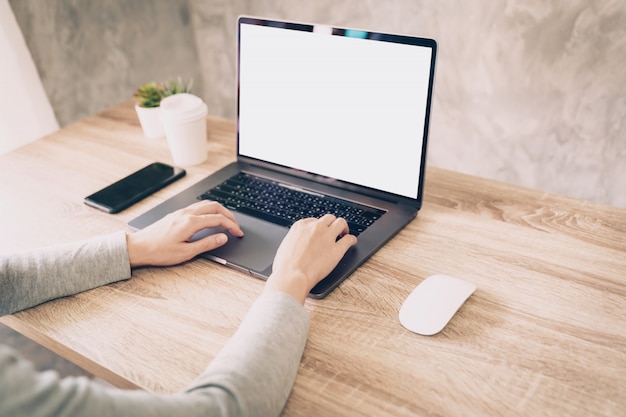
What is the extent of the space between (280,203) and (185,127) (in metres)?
0.32

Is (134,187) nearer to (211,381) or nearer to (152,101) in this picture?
(152,101)

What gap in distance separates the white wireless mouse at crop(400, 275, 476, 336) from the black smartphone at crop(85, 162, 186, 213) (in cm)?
63

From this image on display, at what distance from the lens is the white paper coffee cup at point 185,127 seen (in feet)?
3.82

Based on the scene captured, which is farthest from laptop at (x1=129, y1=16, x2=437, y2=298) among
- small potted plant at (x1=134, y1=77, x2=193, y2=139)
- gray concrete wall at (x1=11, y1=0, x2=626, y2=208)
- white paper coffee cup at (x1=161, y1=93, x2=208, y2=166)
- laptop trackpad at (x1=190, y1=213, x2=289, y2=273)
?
gray concrete wall at (x1=11, y1=0, x2=626, y2=208)

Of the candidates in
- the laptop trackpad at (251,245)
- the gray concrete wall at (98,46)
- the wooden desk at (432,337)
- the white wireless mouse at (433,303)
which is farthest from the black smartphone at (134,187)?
the gray concrete wall at (98,46)

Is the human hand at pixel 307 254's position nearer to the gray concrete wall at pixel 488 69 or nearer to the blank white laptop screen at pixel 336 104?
the blank white laptop screen at pixel 336 104

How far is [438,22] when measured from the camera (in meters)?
1.84

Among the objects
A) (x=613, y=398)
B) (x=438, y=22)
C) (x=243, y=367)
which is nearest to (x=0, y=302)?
(x=243, y=367)

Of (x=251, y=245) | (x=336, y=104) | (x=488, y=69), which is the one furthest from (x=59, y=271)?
(x=488, y=69)

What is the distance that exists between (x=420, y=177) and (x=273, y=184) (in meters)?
0.32

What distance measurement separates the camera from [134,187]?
1137 millimetres

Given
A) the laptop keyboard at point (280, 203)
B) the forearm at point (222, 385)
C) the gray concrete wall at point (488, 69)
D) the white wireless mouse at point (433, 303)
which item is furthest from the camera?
the gray concrete wall at point (488, 69)

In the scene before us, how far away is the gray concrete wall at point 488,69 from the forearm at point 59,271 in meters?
1.21

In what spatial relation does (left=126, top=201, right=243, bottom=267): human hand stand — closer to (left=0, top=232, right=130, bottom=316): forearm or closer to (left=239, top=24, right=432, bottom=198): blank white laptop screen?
(left=0, top=232, right=130, bottom=316): forearm
